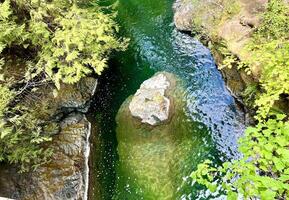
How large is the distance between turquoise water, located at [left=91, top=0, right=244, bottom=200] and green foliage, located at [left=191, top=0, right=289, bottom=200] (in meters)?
1.18

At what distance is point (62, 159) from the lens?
1138cm

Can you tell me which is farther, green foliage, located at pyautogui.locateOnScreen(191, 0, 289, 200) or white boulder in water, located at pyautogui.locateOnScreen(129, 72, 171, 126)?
white boulder in water, located at pyautogui.locateOnScreen(129, 72, 171, 126)

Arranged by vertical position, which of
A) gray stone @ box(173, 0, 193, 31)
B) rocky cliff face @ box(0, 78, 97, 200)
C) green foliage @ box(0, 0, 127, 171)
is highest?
gray stone @ box(173, 0, 193, 31)

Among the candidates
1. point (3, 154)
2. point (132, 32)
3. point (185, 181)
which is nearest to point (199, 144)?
point (185, 181)

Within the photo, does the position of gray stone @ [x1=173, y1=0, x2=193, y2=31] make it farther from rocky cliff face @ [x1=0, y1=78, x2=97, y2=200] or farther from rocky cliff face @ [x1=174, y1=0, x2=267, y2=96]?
rocky cliff face @ [x1=0, y1=78, x2=97, y2=200]

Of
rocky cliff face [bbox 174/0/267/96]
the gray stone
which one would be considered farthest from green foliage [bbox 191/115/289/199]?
the gray stone

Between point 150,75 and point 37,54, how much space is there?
4.25 m

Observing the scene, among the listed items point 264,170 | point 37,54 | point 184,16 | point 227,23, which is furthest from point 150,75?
point 264,170

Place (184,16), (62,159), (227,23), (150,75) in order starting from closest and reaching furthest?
(62,159) → (227,23) → (150,75) → (184,16)

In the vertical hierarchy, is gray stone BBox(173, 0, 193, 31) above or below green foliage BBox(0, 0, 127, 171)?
above

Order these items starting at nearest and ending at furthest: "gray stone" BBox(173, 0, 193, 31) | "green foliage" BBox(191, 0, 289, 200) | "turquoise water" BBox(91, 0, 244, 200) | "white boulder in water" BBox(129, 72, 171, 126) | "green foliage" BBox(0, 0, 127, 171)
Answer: "green foliage" BBox(191, 0, 289, 200) → "green foliage" BBox(0, 0, 127, 171) → "turquoise water" BBox(91, 0, 244, 200) → "white boulder in water" BBox(129, 72, 171, 126) → "gray stone" BBox(173, 0, 193, 31)

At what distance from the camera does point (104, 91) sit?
1391cm

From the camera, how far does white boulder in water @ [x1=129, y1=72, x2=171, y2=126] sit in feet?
39.8

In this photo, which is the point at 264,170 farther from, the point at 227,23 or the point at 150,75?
the point at 150,75
